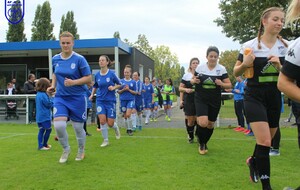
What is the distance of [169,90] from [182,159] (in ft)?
39.2

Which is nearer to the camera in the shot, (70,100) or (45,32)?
(70,100)

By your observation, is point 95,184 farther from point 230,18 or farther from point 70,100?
point 230,18

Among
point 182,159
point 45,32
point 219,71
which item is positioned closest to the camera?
point 182,159

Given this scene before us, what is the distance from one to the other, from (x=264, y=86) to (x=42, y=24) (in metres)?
46.0

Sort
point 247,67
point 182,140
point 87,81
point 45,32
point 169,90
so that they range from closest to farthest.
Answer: point 247,67 → point 87,81 → point 182,140 → point 169,90 → point 45,32

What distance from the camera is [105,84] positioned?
8.70 m

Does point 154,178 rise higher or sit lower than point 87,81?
lower

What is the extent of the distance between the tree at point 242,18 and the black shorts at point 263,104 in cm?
1981

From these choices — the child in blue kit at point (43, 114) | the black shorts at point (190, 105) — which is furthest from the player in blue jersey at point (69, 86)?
the black shorts at point (190, 105)

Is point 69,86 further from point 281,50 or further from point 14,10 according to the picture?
point 14,10

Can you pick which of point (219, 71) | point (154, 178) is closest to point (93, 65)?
point (219, 71)

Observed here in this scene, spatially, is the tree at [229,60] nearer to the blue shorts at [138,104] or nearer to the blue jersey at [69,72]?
the blue shorts at [138,104]

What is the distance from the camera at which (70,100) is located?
619 cm

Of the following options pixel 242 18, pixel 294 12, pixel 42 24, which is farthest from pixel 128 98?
pixel 42 24
